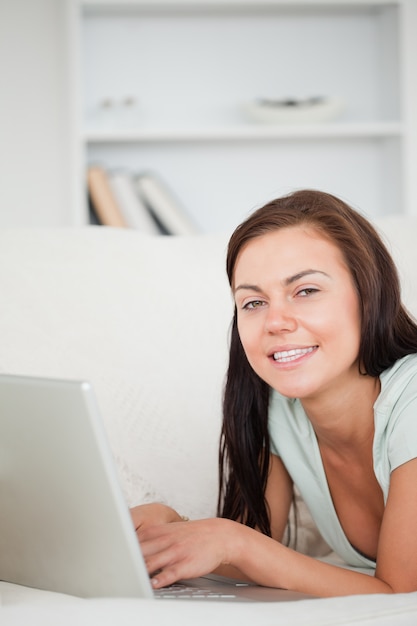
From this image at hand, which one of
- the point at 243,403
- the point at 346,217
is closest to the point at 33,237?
the point at 243,403

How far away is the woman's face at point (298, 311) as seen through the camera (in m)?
1.14

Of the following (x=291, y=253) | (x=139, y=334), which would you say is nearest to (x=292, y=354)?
(x=291, y=253)

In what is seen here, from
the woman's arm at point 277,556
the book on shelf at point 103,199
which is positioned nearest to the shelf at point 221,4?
the book on shelf at point 103,199

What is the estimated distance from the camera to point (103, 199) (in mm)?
2684

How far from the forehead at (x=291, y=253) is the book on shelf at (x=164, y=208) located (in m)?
1.49

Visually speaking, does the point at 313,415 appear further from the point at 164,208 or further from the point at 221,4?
the point at 221,4

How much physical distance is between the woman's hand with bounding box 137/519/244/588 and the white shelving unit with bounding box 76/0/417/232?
6.53 ft

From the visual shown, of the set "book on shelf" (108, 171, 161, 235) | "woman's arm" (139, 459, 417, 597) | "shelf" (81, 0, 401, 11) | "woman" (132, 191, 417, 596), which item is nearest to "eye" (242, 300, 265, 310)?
"woman" (132, 191, 417, 596)

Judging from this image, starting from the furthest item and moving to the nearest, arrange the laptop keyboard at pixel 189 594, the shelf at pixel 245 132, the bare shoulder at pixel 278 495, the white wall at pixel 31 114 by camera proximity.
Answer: the white wall at pixel 31 114 → the shelf at pixel 245 132 → the bare shoulder at pixel 278 495 → the laptop keyboard at pixel 189 594

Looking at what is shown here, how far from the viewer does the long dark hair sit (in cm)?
Answer: 120

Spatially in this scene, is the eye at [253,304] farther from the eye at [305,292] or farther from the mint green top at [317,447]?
the mint green top at [317,447]

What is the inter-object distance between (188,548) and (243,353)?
1.48 ft

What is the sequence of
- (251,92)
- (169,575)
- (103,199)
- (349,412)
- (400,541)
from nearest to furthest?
(169,575), (400,541), (349,412), (103,199), (251,92)

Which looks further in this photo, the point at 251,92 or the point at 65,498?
the point at 251,92
